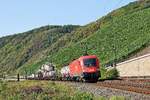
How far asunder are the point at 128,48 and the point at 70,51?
36040 millimetres

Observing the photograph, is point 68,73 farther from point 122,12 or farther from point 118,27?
point 122,12

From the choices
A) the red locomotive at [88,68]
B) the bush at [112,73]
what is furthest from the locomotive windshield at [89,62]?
the bush at [112,73]

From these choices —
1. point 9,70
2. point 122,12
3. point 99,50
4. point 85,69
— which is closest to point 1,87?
point 85,69

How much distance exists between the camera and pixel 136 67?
2372 inches

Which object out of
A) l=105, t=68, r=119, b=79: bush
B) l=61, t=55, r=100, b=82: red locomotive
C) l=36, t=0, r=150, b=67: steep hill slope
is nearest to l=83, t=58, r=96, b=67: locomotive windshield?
l=61, t=55, r=100, b=82: red locomotive

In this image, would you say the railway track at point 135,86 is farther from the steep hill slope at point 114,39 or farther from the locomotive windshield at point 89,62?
the steep hill slope at point 114,39

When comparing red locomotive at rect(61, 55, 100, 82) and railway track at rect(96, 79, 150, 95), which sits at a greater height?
red locomotive at rect(61, 55, 100, 82)

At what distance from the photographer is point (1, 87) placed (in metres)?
34.2

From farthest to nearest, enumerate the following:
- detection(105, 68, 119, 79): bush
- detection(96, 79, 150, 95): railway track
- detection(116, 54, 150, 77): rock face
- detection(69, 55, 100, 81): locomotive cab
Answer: detection(105, 68, 119, 79): bush → detection(116, 54, 150, 77): rock face → detection(69, 55, 100, 81): locomotive cab → detection(96, 79, 150, 95): railway track

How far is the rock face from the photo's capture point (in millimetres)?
→ 57219

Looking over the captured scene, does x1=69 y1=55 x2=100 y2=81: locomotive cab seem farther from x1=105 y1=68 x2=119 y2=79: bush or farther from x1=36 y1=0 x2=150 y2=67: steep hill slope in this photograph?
x1=36 y1=0 x2=150 y2=67: steep hill slope

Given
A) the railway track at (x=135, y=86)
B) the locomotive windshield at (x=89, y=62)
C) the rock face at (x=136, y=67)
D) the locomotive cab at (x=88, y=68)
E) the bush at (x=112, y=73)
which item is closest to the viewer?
the railway track at (x=135, y=86)

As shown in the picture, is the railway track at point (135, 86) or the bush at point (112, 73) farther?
the bush at point (112, 73)

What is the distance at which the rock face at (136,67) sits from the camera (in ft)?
188
